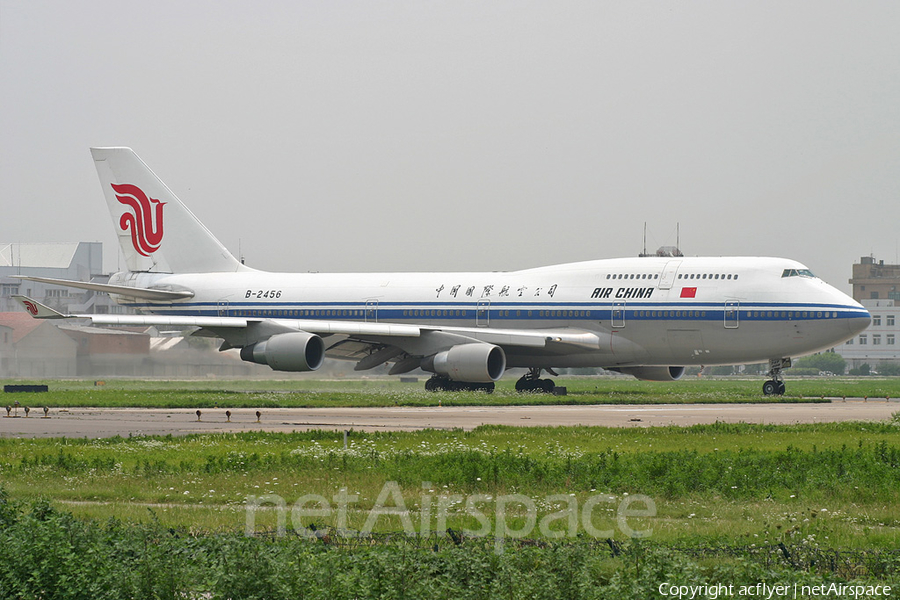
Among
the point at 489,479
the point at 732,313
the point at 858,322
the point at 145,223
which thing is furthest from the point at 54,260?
the point at 489,479

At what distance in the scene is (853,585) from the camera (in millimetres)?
9148

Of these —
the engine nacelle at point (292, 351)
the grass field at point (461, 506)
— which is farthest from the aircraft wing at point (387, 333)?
the grass field at point (461, 506)

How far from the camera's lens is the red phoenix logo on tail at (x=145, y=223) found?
54344mm

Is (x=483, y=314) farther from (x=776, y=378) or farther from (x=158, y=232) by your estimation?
(x=158, y=232)

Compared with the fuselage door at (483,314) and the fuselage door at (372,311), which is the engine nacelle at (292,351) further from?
the fuselage door at (483,314)

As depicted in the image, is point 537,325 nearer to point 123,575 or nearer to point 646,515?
point 646,515

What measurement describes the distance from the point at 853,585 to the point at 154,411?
2776 cm

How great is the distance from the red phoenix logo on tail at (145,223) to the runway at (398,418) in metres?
20.8

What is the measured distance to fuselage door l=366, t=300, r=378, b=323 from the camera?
1900 inches

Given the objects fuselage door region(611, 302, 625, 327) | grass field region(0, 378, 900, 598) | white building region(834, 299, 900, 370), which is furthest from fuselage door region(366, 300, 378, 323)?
white building region(834, 299, 900, 370)

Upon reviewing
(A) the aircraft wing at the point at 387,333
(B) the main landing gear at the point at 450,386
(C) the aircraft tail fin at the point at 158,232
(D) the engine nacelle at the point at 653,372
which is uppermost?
(C) the aircraft tail fin at the point at 158,232

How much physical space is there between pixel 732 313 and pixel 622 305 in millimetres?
4206

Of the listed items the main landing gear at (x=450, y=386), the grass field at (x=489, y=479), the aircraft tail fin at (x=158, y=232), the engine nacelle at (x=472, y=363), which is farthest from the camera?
the aircraft tail fin at (x=158, y=232)

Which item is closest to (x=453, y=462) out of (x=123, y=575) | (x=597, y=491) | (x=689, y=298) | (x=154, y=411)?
(x=597, y=491)
